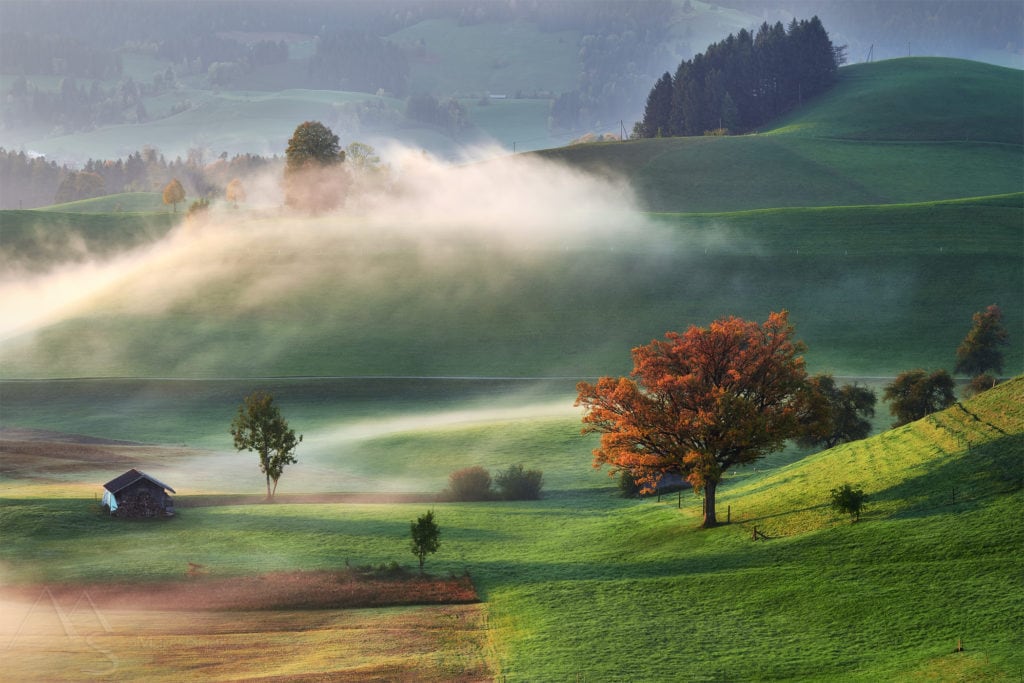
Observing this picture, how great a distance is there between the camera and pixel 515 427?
87750mm

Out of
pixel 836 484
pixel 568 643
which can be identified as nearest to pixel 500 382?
pixel 836 484

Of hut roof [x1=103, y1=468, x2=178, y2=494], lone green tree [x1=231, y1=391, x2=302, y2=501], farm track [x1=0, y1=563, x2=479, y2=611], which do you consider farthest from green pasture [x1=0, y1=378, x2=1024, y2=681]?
lone green tree [x1=231, y1=391, x2=302, y2=501]

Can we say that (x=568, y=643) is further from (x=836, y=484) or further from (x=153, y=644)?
(x=836, y=484)

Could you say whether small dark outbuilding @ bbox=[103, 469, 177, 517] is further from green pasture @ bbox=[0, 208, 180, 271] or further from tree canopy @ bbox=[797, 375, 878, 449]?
green pasture @ bbox=[0, 208, 180, 271]

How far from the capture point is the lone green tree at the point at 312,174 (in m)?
182

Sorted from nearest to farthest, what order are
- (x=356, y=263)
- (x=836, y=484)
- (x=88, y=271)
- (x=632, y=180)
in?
(x=836, y=484)
(x=356, y=263)
(x=88, y=271)
(x=632, y=180)

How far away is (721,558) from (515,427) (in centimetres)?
3958

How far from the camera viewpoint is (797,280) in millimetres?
129375

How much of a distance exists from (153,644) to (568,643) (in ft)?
52.3

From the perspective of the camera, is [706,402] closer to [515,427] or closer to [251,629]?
[251,629]

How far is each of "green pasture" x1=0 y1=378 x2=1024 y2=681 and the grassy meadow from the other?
211mm

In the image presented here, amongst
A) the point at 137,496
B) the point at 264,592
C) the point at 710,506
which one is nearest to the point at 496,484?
the point at 710,506

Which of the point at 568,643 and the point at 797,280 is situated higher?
the point at 797,280

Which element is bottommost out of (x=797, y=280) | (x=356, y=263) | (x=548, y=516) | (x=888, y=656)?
(x=888, y=656)
